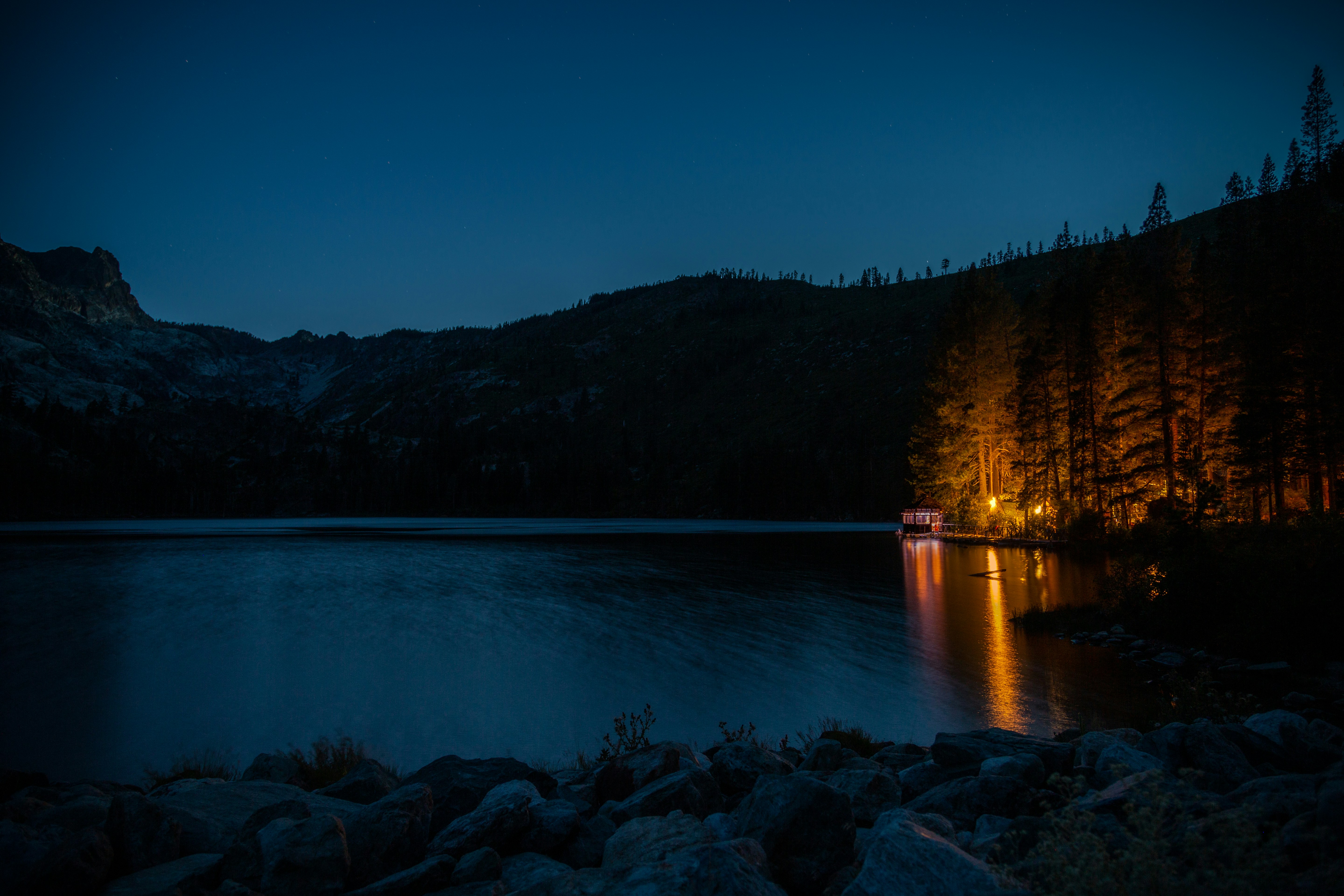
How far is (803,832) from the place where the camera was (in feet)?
16.8

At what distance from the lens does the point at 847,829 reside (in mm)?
5176

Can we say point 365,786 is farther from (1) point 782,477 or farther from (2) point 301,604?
(1) point 782,477

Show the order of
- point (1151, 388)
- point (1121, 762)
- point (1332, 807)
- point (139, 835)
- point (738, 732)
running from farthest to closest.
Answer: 1. point (1151, 388)
2. point (738, 732)
3. point (1121, 762)
4. point (139, 835)
5. point (1332, 807)

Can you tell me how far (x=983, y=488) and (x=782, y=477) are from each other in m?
69.0

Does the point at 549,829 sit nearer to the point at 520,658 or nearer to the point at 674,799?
the point at 674,799

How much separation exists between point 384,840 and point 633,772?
2940mm

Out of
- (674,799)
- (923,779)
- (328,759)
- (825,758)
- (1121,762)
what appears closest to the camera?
(1121,762)

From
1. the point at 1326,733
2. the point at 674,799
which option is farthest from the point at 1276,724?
the point at 674,799

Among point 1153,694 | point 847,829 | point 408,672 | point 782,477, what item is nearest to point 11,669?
point 408,672

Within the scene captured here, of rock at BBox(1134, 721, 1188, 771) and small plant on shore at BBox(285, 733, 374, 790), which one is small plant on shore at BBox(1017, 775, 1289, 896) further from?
small plant on shore at BBox(285, 733, 374, 790)

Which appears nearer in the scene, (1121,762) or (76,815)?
(1121,762)

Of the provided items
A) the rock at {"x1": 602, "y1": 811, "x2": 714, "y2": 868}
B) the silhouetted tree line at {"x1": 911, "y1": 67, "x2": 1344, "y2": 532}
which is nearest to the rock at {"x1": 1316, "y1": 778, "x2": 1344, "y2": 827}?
the rock at {"x1": 602, "y1": 811, "x2": 714, "y2": 868}

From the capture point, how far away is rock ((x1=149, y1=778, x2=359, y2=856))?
5945 millimetres

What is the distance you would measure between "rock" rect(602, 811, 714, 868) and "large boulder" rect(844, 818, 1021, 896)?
126 centimetres
